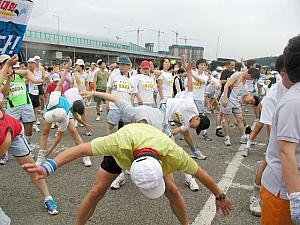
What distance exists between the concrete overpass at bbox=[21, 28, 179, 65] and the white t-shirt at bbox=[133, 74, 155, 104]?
4012 cm

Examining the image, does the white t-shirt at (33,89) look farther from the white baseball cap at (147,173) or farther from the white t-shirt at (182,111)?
the white baseball cap at (147,173)

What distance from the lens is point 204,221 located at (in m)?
3.66

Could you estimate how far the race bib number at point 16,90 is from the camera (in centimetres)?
539

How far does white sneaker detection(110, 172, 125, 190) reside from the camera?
4.63 metres

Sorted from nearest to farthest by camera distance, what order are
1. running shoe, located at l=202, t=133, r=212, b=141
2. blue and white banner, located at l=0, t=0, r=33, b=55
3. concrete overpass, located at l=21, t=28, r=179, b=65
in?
1. blue and white banner, located at l=0, t=0, r=33, b=55
2. running shoe, located at l=202, t=133, r=212, b=141
3. concrete overpass, located at l=21, t=28, r=179, b=65

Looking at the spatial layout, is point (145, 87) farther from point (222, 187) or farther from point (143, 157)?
point (143, 157)

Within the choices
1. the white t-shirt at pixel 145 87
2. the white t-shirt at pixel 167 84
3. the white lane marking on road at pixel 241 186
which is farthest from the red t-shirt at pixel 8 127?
the white t-shirt at pixel 167 84

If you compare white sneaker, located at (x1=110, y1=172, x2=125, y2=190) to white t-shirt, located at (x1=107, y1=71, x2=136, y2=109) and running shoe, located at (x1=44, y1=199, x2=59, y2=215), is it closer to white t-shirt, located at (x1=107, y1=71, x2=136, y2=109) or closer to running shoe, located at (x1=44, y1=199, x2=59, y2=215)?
running shoe, located at (x1=44, y1=199, x2=59, y2=215)

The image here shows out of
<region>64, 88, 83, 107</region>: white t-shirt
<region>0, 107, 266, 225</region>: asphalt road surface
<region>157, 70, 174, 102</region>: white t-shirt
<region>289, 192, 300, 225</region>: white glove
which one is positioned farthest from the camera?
<region>157, 70, 174, 102</region>: white t-shirt

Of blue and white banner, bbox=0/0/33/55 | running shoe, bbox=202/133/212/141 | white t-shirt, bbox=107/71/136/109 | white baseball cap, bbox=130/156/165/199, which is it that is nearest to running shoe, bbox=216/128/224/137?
running shoe, bbox=202/133/212/141

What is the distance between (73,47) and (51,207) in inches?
2573

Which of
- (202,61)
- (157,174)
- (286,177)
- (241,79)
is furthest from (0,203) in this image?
(202,61)

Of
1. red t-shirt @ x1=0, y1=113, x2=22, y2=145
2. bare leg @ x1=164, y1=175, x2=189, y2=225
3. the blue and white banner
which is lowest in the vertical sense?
bare leg @ x1=164, y1=175, x2=189, y2=225

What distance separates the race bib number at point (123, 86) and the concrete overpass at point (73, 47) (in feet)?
135
